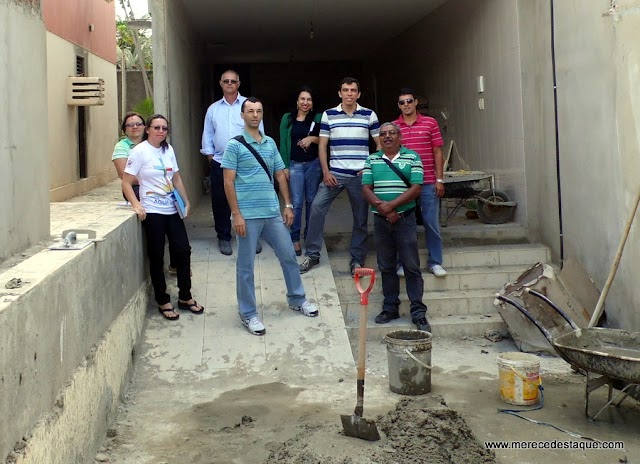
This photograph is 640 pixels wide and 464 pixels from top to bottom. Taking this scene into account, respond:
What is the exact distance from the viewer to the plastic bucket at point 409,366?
5.63 meters

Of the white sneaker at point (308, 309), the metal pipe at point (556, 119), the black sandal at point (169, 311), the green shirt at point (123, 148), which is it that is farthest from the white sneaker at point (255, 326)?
the metal pipe at point (556, 119)

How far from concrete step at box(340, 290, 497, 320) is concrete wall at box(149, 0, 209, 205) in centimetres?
280

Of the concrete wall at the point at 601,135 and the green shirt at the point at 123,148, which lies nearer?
the concrete wall at the point at 601,135

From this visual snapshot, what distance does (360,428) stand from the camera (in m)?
4.57

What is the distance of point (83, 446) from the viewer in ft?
14.1

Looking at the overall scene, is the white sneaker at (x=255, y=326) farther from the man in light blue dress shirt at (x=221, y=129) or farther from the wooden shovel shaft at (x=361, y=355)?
the wooden shovel shaft at (x=361, y=355)

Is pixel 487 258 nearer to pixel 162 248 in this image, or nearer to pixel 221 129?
pixel 221 129

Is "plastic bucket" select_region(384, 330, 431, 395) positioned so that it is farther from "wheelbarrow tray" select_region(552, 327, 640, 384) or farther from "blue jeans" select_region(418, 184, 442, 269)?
"blue jeans" select_region(418, 184, 442, 269)

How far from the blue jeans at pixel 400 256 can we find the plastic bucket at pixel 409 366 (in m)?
1.16

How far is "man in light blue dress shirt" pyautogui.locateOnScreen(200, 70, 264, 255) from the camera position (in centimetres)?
764

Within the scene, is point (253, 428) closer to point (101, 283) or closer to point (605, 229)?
point (101, 283)

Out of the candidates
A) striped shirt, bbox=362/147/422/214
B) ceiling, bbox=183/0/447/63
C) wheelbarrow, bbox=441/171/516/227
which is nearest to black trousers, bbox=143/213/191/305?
striped shirt, bbox=362/147/422/214

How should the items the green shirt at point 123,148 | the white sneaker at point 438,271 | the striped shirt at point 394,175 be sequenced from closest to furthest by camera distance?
the striped shirt at point 394,175 < the green shirt at point 123,148 < the white sneaker at point 438,271

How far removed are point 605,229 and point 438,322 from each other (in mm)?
1754
